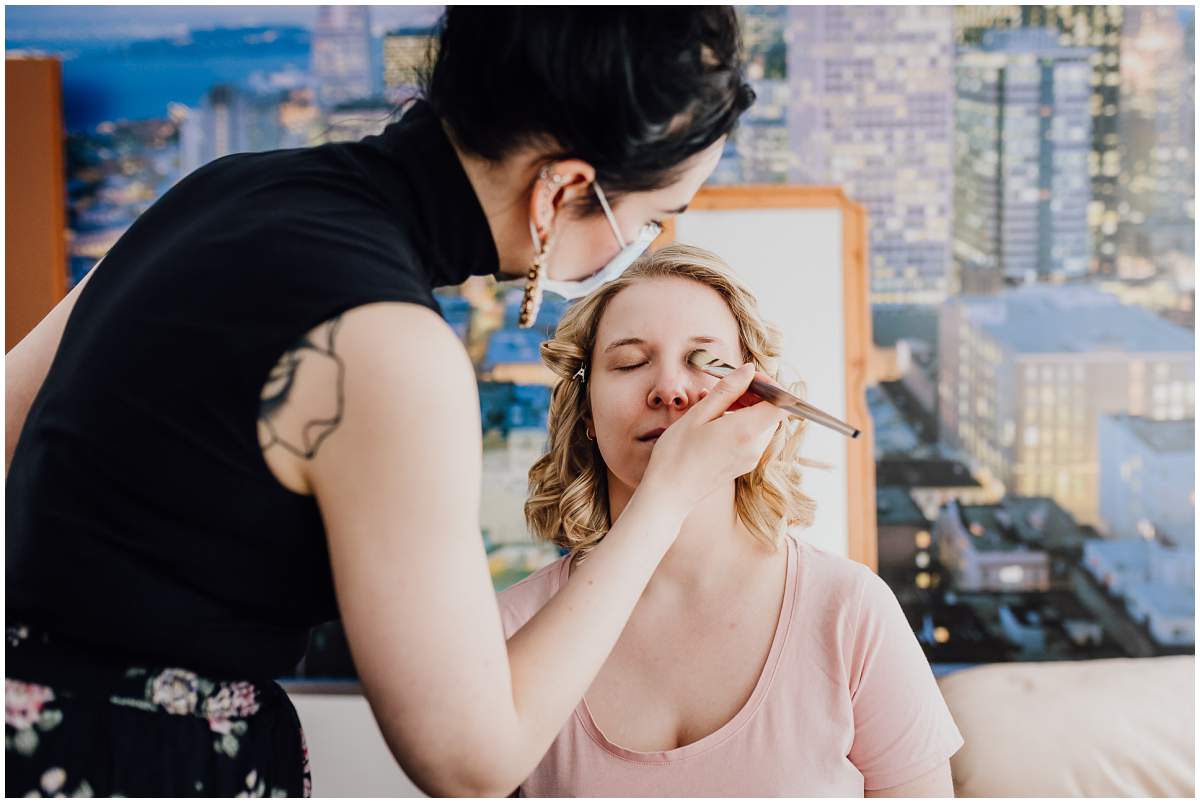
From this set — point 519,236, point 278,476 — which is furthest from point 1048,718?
point 278,476

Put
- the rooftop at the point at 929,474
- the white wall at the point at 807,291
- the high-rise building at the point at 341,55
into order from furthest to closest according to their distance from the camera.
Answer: the rooftop at the point at 929,474, the high-rise building at the point at 341,55, the white wall at the point at 807,291

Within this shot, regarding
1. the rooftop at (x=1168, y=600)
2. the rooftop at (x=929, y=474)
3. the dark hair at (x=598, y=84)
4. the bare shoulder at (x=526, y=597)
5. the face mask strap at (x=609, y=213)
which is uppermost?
the dark hair at (x=598, y=84)

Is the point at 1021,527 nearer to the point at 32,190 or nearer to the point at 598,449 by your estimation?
the point at 598,449

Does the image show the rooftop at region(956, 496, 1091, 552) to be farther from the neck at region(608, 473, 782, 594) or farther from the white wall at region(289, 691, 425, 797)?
the white wall at region(289, 691, 425, 797)

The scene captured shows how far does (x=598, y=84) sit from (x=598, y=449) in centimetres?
91

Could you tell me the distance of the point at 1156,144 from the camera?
8.38 feet

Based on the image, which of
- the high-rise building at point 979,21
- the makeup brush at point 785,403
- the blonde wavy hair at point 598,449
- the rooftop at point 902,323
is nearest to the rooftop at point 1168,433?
the rooftop at point 902,323

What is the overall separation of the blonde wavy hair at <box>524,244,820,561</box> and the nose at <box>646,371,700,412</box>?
163 mm

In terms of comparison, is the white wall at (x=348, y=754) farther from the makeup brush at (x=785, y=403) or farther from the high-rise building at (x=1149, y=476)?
the high-rise building at (x=1149, y=476)

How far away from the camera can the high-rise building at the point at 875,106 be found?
252cm

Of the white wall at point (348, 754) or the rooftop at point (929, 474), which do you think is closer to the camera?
the white wall at point (348, 754)

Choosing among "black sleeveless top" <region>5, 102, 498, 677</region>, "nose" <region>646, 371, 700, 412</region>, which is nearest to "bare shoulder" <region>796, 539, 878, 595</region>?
"nose" <region>646, 371, 700, 412</region>

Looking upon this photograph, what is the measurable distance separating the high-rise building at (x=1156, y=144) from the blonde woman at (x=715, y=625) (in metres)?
Answer: 1.61

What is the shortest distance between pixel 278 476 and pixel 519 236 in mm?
303
